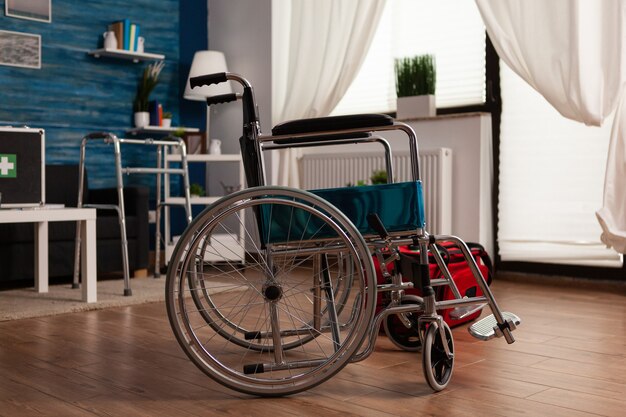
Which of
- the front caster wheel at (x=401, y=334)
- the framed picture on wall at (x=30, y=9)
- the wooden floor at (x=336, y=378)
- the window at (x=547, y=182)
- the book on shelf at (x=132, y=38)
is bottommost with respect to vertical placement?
the wooden floor at (x=336, y=378)

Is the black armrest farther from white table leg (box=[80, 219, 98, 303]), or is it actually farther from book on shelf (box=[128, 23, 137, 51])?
book on shelf (box=[128, 23, 137, 51])

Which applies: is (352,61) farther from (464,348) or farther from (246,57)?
(464,348)

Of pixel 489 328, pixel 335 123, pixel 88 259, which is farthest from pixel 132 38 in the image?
pixel 489 328

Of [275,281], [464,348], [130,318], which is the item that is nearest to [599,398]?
[464,348]

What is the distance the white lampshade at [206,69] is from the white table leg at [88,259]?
200 cm

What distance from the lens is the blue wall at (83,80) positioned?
180 inches

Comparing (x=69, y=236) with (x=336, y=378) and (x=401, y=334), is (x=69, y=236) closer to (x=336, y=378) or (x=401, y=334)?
(x=401, y=334)

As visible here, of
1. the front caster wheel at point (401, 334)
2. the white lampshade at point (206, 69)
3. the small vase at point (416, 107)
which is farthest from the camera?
the white lampshade at point (206, 69)

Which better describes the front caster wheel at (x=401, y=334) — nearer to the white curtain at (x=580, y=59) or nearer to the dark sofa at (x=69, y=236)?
the white curtain at (x=580, y=59)

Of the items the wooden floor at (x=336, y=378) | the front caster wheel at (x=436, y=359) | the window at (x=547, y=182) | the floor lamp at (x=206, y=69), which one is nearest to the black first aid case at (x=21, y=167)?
the wooden floor at (x=336, y=378)

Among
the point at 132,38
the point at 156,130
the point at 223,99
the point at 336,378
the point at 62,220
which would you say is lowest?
the point at 336,378

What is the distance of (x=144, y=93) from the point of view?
198 inches

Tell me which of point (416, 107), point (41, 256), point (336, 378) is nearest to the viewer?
point (336, 378)

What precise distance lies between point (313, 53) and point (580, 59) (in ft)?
6.04
